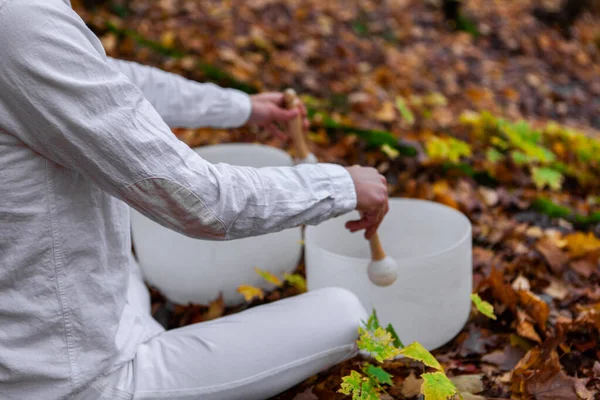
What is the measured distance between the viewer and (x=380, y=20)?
570 centimetres

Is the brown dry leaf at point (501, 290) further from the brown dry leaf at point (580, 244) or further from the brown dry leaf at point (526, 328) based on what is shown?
the brown dry leaf at point (580, 244)

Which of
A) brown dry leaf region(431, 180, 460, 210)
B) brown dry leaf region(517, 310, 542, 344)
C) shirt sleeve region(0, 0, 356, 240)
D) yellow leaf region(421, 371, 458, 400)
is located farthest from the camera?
brown dry leaf region(431, 180, 460, 210)

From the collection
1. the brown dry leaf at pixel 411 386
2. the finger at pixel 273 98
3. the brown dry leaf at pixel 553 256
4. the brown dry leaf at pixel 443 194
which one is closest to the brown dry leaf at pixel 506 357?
the brown dry leaf at pixel 411 386

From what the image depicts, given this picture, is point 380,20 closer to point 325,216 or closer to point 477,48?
point 477,48

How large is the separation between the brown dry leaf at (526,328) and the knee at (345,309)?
495 millimetres

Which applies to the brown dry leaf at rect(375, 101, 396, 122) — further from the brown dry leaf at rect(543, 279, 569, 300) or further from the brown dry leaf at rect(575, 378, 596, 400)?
the brown dry leaf at rect(575, 378, 596, 400)

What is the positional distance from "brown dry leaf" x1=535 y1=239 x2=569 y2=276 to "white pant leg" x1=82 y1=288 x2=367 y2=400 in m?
0.95

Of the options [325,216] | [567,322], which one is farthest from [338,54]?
[325,216]

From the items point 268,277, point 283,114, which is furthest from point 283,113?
point 268,277

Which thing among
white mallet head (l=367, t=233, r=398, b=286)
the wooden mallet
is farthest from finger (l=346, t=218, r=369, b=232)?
the wooden mallet

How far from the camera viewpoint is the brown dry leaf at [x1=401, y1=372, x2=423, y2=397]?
1639mm

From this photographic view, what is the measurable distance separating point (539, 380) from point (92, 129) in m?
1.20

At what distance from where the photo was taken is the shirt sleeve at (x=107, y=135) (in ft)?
3.58

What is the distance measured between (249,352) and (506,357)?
0.75m
